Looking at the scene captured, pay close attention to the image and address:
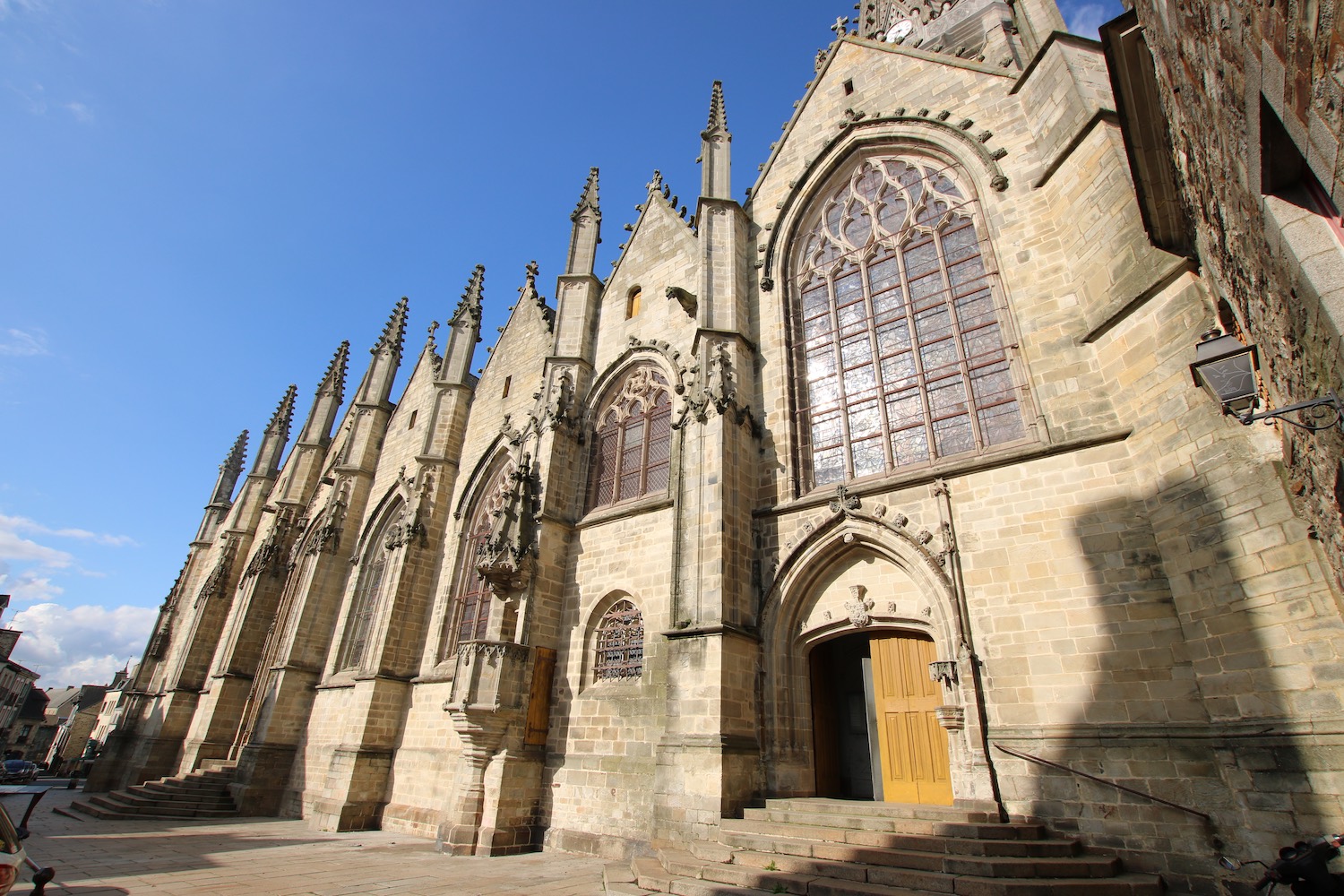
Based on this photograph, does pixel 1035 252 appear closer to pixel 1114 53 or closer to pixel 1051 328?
pixel 1051 328

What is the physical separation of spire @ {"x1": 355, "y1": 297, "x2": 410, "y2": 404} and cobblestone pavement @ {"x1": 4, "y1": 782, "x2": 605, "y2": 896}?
12.5m

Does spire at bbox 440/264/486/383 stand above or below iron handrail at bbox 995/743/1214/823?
above

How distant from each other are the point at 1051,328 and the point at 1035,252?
4.08 ft

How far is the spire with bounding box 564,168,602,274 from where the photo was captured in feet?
50.7

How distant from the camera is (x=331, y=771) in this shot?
13531 mm

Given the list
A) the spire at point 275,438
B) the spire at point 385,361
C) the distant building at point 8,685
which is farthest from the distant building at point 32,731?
the spire at point 385,361

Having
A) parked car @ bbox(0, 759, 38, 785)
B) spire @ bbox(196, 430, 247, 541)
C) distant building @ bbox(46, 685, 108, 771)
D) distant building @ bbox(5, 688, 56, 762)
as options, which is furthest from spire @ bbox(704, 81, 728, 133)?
distant building @ bbox(5, 688, 56, 762)

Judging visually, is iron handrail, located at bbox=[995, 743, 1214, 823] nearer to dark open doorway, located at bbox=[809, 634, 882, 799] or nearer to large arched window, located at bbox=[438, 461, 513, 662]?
dark open doorway, located at bbox=[809, 634, 882, 799]

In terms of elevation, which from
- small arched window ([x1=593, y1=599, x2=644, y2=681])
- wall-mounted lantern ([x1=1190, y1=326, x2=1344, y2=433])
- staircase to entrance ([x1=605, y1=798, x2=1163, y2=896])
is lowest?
staircase to entrance ([x1=605, y1=798, x2=1163, y2=896])

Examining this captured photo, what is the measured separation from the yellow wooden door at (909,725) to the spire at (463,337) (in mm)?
13444

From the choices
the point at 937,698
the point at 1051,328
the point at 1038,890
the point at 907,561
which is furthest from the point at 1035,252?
the point at 1038,890

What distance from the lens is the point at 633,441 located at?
12.6 meters

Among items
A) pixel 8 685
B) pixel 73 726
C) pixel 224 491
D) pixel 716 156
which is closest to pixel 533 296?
pixel 716 156

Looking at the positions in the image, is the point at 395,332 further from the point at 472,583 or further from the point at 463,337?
the point at 472,583
